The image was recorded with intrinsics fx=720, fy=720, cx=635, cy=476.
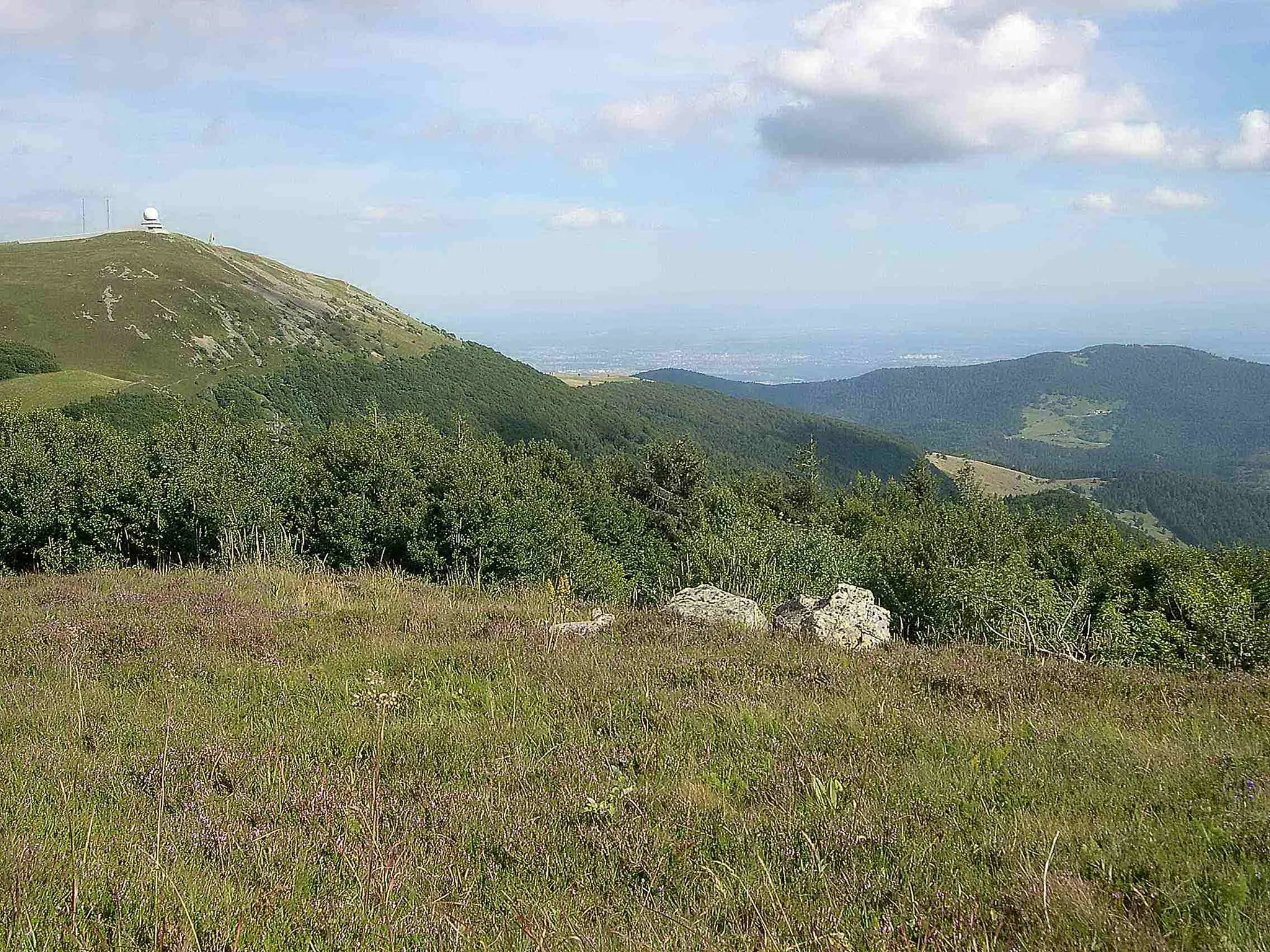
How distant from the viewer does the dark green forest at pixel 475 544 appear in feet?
51.4

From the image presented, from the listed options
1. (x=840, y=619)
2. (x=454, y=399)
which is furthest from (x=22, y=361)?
(x=840, y=619)

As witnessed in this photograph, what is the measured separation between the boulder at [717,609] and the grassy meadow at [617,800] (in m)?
2.08

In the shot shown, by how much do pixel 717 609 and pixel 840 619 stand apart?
1.83 metres

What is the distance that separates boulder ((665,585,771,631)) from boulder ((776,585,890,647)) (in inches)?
13.8

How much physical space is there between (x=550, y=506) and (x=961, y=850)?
32719 millimetres

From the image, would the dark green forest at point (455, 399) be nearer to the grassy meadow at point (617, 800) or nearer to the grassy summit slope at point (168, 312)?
the grassy summit slope at point (168, 312)

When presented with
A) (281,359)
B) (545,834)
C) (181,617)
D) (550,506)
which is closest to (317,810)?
(545,834)

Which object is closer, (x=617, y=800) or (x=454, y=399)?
(x=617, y=800)

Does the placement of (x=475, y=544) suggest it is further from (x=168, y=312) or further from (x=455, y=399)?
(x=455, y=399)

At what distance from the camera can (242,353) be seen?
125000 millimetres

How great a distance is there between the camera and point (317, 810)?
4.41 m

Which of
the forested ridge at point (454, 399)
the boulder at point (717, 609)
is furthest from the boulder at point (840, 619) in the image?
the forested ridge at point (454, 399)

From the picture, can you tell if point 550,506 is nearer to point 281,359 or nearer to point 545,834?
point 545,834

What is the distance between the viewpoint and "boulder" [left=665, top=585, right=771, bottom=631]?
10.5 meters
